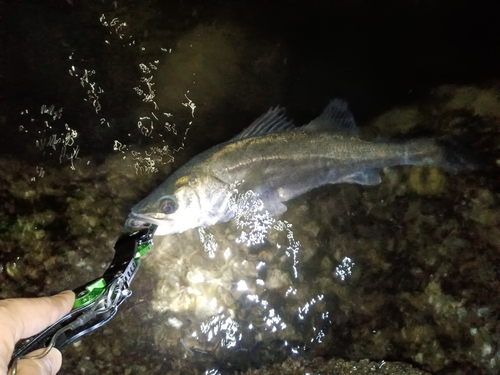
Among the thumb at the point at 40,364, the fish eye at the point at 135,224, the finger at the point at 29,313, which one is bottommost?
the fish eye at the point at 135,224

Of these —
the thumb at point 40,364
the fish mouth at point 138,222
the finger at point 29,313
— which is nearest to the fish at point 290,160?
the fish mouth at point 138,222

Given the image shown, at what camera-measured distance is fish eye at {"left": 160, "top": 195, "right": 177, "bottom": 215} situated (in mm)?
3164

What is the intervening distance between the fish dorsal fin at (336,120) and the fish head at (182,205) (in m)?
1.15

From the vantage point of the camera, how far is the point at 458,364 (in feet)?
10.6

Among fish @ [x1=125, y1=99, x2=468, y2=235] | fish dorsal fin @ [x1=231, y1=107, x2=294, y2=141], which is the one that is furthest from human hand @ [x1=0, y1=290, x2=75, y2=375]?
fish dorsal fin @ [x1=231, y1=107, x2=294, y2=141]

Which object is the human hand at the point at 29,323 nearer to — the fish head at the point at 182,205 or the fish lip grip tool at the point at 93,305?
the fish lip grip tool at the point at 93,305

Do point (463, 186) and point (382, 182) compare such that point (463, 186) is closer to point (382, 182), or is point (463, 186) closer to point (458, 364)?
point (382, 182)

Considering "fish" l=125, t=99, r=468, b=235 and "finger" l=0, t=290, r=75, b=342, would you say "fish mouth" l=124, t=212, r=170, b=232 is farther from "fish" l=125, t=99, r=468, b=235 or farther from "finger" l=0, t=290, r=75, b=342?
"finger" l=0, t=290, r=75, b=342

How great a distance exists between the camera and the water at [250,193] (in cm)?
335

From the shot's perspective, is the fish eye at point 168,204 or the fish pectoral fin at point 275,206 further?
the fish pectoral fin at point 275,206

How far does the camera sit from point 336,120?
3.60 meters

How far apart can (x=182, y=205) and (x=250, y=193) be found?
714 mm

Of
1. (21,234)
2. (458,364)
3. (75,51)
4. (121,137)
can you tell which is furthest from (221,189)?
(458,364)

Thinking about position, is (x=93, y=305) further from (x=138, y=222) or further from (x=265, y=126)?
(x=265, y=126)
